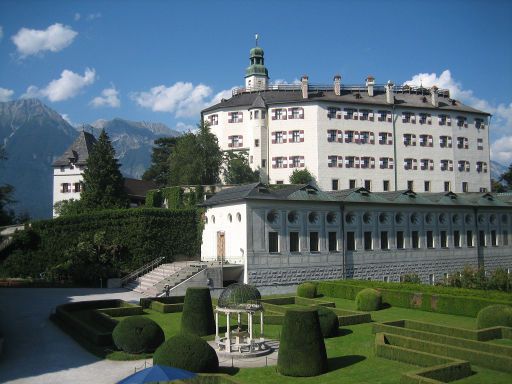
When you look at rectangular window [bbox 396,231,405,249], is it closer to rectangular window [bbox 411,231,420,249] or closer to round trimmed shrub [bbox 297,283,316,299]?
rectangular window [bbox 411,231,420,249]

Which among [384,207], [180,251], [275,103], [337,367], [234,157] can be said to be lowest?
[337,367]

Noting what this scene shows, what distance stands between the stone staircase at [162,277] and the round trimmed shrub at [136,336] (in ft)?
47.6

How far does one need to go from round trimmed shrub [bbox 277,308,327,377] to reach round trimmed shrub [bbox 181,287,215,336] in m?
6.11

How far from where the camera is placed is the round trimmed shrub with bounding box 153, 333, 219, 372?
15023mm

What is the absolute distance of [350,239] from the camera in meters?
40.0

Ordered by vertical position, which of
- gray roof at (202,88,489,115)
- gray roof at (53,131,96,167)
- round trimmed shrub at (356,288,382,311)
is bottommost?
round trimmed shrub at (356,288,382,311)

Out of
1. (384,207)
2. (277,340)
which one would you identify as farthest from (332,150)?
(277,340)

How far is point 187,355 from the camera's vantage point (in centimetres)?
1516

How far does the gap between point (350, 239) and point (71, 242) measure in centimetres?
2257

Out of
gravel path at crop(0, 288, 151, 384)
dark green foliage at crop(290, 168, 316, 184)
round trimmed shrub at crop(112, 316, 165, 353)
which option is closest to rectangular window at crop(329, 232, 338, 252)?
dark green foliage at crop(290, 168, 316, 184)

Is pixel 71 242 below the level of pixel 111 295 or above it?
above

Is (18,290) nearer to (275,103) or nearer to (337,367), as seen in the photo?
(337,367)

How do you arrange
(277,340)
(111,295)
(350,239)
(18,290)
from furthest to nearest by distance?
(350,239)
(18,290)
(111,295)
(277,340)

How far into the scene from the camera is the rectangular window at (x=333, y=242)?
128 ft
